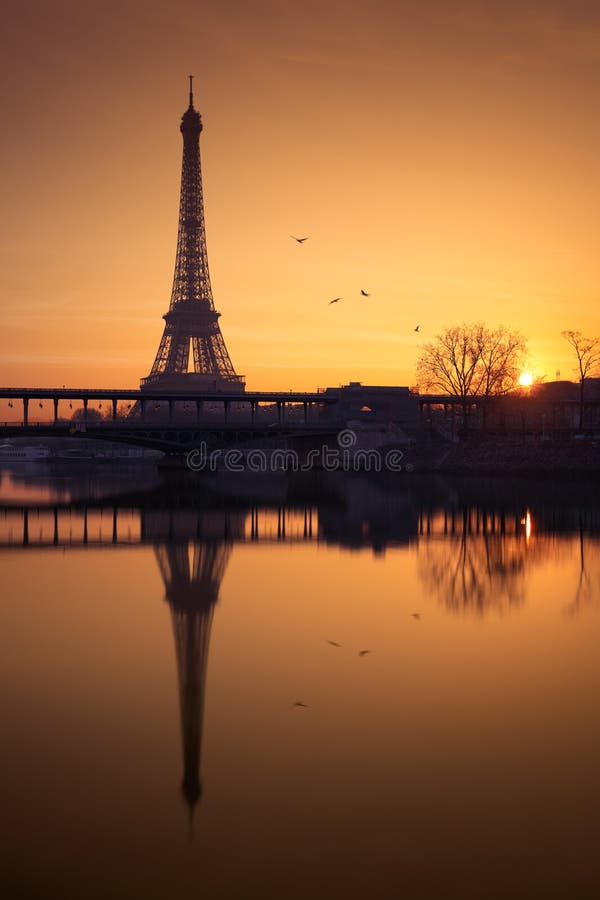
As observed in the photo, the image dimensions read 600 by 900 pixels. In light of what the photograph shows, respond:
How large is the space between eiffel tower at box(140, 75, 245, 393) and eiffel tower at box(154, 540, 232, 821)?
101900mm

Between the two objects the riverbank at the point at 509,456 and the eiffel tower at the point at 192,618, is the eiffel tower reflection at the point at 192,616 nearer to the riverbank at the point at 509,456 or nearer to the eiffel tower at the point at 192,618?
the eiffel tower at the point at 192,618

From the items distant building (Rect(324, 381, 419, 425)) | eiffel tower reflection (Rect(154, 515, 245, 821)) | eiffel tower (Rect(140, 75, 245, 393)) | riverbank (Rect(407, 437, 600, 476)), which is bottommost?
eiffel tower reflection (Rect(154, 515, 245, 821))

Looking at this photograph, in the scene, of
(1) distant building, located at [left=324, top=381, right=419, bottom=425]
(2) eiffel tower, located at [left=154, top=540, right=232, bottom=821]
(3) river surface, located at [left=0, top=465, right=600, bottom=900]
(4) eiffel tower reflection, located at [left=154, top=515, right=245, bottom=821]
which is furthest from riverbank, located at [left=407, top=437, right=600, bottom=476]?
(3) river surface, located at [left=0, top=465, right=600, bottom=900]

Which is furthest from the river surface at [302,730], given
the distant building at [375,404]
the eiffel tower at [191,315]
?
the eiffel tower at [191,315]

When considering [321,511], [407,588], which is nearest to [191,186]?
[321,511]

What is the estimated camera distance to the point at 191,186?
13400 centimetres

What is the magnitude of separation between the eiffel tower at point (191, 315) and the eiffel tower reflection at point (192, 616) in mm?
101652

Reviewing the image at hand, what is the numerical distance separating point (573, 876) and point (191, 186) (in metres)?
136

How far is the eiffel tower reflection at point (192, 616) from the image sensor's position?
10.5m

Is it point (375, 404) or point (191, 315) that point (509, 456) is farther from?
point (191, 315)

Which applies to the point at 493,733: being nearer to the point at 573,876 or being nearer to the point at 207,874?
the point at 573,876

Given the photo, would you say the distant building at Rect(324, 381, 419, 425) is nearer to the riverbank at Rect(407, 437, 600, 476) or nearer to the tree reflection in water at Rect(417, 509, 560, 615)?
the riverbank at Rect(407, 437, 600, 476)

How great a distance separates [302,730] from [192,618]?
7.43m

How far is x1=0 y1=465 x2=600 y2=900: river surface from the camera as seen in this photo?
25.9 feet
